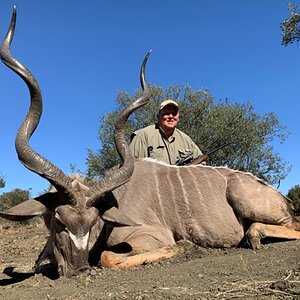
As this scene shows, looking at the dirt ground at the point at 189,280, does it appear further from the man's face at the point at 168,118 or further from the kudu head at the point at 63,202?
the man's face at the point at 168,118

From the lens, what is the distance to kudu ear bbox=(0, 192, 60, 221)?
317 centimetres

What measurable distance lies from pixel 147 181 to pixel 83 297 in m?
1.78

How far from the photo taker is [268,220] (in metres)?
3.88

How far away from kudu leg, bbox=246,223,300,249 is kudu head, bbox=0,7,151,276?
100 centimetres

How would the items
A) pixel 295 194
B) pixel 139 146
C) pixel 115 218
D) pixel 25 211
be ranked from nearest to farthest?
pixel 25 211
pixel 115 218
pixel 139 146
pixel 295 194

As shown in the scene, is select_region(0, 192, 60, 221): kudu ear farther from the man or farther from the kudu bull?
the man

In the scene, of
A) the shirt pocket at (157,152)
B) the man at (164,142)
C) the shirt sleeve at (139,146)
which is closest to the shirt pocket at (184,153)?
the man at (164,142)

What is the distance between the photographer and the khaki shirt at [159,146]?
5004 mm

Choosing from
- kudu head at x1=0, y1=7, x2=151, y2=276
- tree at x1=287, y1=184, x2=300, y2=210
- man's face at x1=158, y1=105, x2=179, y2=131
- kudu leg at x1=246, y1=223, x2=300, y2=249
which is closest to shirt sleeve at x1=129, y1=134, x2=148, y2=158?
man's face at x1=158, y1=105, x2=179, y2=131

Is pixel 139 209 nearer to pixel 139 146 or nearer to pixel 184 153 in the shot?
pixel 139 146

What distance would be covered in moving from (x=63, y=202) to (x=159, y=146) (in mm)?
1979

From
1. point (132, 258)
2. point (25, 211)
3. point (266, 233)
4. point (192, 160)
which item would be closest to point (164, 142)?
point (192, 160)

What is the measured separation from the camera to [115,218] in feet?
11.1

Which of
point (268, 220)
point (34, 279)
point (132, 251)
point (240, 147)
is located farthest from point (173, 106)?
point (240, 147)
